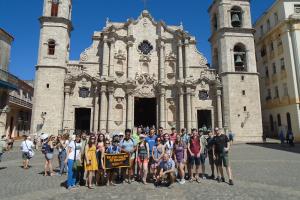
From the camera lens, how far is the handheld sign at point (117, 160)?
352 inches

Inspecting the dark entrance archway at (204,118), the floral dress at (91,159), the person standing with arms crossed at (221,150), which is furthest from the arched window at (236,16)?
the floral dress at (91,159)

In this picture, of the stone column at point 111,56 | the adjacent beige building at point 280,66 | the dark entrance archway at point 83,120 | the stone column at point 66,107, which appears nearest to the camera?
the stone column at point 66,107

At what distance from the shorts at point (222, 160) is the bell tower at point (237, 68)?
59.7 feet

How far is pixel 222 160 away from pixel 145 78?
20.0 metres

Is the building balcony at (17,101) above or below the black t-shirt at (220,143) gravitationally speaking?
above

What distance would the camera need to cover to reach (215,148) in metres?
9.45

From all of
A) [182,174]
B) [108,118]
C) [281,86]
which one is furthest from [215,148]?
[281,86]

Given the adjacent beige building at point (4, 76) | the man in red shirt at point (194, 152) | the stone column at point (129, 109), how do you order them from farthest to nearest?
the stone column at point (129, 109) < the adjacent beige building at point (4, 76) < the man in red shirt at point (194, 152)

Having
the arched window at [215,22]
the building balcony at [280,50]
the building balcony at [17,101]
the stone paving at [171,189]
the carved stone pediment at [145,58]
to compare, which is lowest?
the stone paving at [171,189]

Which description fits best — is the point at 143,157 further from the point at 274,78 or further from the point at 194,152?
the point at 274,78

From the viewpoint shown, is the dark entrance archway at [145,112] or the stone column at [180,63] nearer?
the stone column at [180,63]

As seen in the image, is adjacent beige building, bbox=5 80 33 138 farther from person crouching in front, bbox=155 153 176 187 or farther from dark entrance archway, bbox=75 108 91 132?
person crouching in front, bbox=155 153 176 187

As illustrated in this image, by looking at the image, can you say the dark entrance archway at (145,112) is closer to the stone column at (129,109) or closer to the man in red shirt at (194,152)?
the stone column at (129,109)

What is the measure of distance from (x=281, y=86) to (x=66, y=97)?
24980 mm
